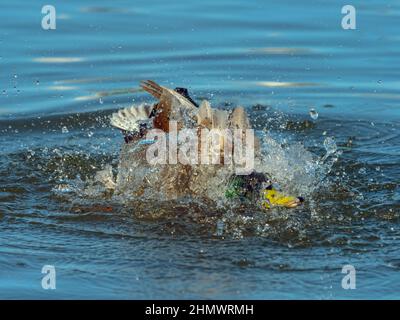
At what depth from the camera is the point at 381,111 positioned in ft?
29.3

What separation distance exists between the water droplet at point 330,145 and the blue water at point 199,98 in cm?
11

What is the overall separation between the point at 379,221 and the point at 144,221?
1492 mm

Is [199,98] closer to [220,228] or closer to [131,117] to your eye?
[131,117]

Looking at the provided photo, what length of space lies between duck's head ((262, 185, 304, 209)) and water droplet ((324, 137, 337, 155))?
1.25 m

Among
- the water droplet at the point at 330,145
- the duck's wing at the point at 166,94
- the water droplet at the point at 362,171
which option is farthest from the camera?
the water droplet at the point at 330,145

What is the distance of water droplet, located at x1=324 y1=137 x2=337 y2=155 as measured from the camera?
7.72 meters

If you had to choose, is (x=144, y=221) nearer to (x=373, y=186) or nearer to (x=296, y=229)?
(x=296, y=229)

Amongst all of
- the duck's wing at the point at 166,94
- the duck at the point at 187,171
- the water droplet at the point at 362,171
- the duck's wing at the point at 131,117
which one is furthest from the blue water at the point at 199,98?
the duck's wing at the point at 166,94

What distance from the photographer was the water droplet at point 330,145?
7724 millimetres

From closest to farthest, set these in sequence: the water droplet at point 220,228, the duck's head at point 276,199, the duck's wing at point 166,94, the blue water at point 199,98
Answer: the blue water at point 199,98 < the water droplet at point 220,228 < the duck's head at point 276,199 < the duck's wing at point 166,94

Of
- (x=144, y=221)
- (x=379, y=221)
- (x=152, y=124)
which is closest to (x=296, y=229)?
(x=379, y=221)

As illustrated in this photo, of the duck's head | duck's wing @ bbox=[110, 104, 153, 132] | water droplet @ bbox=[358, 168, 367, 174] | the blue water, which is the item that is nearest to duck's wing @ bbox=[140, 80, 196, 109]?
duck's wing @ bbox=[110, 104, 153, 132]

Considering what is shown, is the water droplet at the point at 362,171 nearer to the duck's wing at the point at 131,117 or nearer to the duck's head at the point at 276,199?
the duck's head at the point at 276,199

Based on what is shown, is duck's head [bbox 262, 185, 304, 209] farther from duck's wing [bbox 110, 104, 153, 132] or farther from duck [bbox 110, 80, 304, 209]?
duck's wing [bbox 110, 104, 153, 132]
